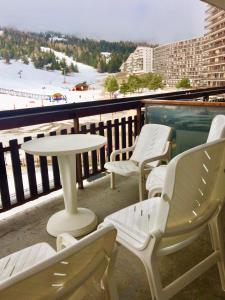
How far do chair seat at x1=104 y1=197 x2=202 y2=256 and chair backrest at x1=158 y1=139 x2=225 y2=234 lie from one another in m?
0.07

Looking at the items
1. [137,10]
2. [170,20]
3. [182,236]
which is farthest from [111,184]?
[170,20]

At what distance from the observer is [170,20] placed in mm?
9398

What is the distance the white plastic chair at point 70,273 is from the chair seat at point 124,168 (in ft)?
5.75

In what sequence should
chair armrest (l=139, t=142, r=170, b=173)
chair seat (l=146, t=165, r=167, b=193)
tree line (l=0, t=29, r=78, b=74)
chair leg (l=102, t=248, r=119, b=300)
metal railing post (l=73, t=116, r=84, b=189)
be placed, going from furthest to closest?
1. tree line (l=0, t=29, r=78, b=74)
2. metal railing post (l=73, t=116, r=84, b=189)
3. chair armrest (l=139, t=142, r=170, b=173)
4. chair seat (l=146, t=165, r=167, b=193)
5. chair leg (l=102, t=248, r=119, b=300)

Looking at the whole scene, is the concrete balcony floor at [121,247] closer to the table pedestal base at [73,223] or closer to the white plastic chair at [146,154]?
the table pedestal base at [73,223]

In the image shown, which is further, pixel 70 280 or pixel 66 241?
pixel 66 241

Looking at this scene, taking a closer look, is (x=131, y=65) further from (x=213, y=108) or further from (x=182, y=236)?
(x=182, y=236)

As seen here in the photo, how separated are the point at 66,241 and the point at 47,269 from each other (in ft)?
1.94

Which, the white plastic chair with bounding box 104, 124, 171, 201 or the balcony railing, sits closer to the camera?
the balcony railing

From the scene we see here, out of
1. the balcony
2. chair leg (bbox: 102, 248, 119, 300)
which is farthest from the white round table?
chair leg (bbox: 102, 248, 119, 300)

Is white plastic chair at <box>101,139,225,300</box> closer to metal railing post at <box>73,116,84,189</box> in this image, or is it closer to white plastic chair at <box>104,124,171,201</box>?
white plastic chair at <box>104,124,171,201</box>

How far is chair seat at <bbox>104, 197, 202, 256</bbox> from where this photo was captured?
126 centimetres

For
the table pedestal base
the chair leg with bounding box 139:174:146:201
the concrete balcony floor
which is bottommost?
the concrete balcony floor

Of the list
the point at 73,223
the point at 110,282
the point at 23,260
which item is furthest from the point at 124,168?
the point at 110,282
